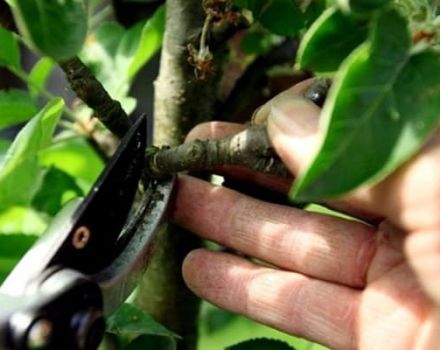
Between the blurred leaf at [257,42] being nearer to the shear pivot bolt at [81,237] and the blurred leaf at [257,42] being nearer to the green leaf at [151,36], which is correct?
the green leaf at [151,36]

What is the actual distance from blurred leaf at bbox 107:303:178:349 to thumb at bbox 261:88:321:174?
6.9 inches

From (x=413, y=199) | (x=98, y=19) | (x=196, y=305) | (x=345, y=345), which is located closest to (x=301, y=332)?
(x=345, y=345)

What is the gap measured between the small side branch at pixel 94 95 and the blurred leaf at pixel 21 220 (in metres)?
0.19

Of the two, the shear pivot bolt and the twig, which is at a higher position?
the shear pivot bolt

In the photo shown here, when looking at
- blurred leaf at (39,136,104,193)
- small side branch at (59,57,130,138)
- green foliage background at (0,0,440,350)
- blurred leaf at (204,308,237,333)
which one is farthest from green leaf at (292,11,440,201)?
blurred leaf at (204,308,237,333)

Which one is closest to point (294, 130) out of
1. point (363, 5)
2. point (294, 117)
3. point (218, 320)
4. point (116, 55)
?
point (294, 117)

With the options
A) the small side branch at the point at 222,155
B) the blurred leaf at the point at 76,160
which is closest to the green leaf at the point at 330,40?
the small side branch at the point at 222,155

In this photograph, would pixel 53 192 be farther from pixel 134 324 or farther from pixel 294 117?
pixel 294 117

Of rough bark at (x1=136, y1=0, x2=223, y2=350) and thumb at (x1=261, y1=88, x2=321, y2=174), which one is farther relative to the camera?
rough bark at (x1=136, y1=0, x2=223, y2=350)

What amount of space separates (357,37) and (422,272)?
0.48 feet

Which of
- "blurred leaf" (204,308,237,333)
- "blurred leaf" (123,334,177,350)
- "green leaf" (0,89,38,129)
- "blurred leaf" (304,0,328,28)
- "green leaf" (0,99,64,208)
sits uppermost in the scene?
"green leaf" (0,99,64,208)

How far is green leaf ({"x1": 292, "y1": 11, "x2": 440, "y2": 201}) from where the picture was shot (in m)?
0.43

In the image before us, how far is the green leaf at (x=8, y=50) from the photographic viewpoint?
74 cm

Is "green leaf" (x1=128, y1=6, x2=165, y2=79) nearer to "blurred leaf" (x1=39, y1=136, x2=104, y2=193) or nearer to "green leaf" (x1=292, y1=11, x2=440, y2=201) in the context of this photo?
"blurred leaf" (x1=39, y1=136, x2=104, y2=193)
